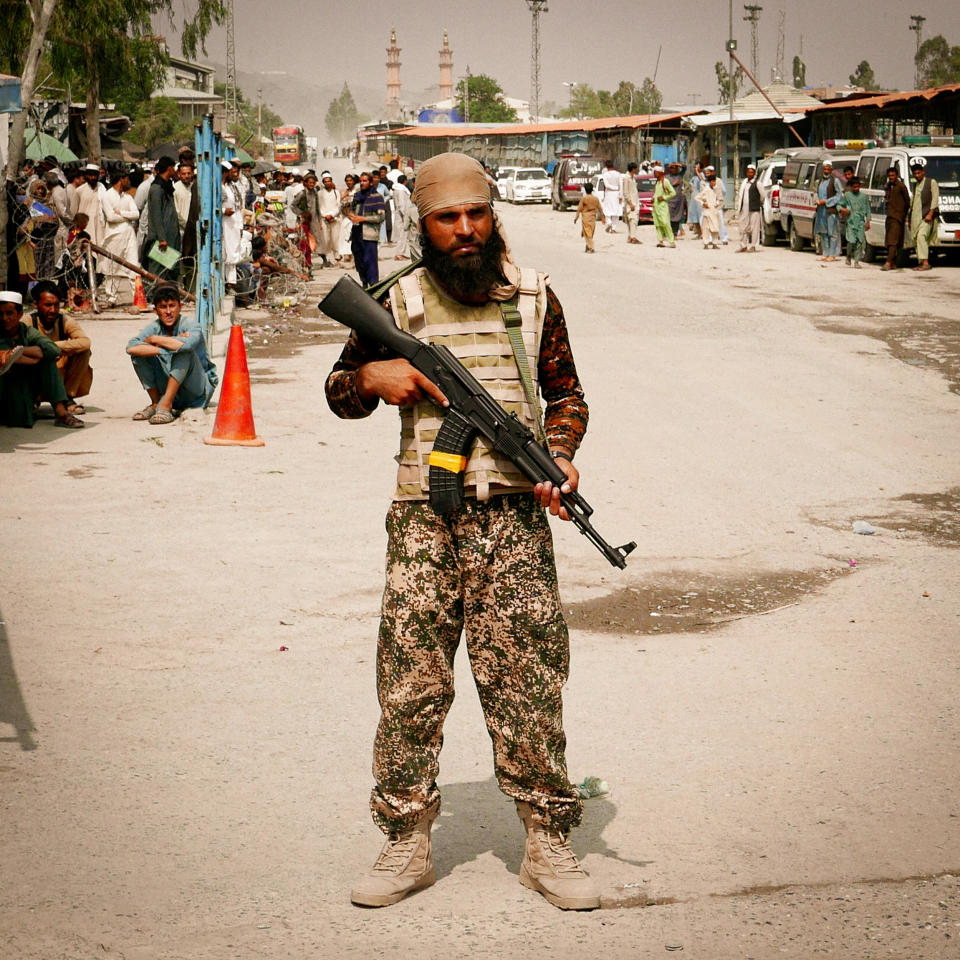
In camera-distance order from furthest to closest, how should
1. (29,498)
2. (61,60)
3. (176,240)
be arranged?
1. (61,60)
2. (176,240)
3. (29,498)

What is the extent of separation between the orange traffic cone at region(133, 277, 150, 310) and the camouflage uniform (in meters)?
14.8

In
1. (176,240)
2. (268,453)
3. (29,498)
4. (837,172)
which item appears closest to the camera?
(29,498)

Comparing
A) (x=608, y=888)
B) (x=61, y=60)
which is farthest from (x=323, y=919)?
(x=61, y=60)

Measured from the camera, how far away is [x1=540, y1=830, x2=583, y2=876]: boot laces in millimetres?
3346

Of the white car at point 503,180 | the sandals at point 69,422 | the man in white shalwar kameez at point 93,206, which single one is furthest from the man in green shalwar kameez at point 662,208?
the white car at point 503,180

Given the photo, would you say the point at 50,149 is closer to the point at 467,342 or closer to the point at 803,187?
the point at 803,187

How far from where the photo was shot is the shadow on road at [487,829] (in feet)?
11.9

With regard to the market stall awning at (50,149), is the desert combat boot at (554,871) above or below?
below

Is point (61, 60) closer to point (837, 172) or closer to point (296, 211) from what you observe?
point (296, 211)

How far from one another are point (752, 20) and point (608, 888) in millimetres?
102390

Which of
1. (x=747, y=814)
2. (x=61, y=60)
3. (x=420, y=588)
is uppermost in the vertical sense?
(x=61, y=60)

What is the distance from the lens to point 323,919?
3252mm

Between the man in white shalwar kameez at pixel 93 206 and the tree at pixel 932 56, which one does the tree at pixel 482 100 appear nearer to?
the tree at pixel 932 56

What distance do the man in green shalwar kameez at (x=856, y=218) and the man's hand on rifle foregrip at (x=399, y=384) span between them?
70.2 ft
